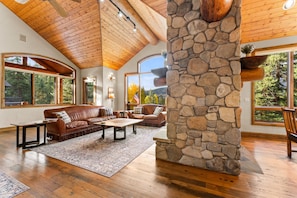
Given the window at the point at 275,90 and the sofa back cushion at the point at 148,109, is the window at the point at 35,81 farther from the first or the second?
the window at the point at 275,90

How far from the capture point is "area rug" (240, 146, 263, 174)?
2385mm

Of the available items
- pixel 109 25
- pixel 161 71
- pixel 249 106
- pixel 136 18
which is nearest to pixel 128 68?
pixel 109 25

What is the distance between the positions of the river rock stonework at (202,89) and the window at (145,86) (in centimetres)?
481

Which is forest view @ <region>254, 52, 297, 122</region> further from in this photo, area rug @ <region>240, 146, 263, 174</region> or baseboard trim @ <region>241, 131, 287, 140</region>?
area rug @ <region>240, 146, 263, 174</region>

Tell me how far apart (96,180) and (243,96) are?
4881 mm

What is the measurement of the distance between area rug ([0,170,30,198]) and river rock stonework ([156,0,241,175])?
83.1 inches

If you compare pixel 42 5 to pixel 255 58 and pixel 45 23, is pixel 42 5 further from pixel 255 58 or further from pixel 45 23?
pixel 255 58

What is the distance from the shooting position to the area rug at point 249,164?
7.82ft

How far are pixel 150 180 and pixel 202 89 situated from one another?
167cm

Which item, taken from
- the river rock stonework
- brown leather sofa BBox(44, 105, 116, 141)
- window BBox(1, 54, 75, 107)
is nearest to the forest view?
the river rock stonework

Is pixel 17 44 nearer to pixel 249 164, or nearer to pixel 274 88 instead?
pixel 249 164

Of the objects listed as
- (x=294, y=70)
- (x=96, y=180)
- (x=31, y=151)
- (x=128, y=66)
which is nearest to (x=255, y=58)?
(x=96, y=180)

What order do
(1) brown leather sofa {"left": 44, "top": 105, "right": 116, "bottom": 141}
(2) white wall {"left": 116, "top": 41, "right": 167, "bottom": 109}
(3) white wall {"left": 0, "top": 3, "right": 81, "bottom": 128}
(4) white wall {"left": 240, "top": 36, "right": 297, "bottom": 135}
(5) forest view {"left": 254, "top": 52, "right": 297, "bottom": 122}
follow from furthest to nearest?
(2) white wall {"left": 116, "top": 41, "right": 167, "bottom": 109} < (3) white wall {"left": 0, "top": 3, "right": 81, "bottom": 128} < (5) forest view {"left": 254, "top": 52, "right": 297, "bottom": 122} < (4) white wall {"left": 240, "top": 36, "right": 297, "bottom": 135} < (1) brown leather sofa {"left": 44, "top": 105, "right": 116, "bottom": 141}

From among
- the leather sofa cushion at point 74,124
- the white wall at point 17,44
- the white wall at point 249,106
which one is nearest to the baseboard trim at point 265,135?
the white wall at point 249,106
